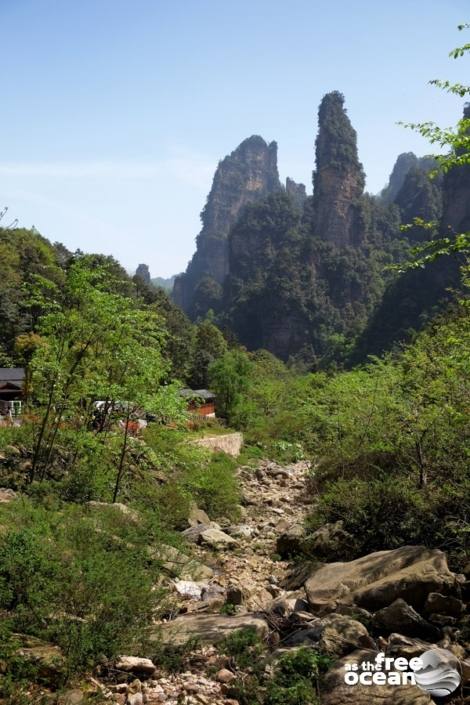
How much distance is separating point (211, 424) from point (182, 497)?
15.9 metres

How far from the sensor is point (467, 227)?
248ft

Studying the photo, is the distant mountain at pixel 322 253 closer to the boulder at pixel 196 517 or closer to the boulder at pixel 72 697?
the boulder at pixel 196 517

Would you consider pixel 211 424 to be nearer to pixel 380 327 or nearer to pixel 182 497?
pixel 182 497

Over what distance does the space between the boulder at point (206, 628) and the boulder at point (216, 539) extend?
4.64 meters

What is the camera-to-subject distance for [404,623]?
620 centimetres

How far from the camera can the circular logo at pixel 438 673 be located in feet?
16.5

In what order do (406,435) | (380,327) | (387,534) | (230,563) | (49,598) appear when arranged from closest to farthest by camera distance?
1. (49,598)
2. (387,534)
3. (230,563)
4. (406,435)
5. (380,327)

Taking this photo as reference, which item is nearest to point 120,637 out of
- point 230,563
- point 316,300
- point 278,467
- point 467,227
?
point 230,563

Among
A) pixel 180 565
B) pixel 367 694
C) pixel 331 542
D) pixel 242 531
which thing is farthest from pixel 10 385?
pixel 367 694

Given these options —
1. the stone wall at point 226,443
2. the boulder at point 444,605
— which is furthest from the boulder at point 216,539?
the stone wall at point 226,443

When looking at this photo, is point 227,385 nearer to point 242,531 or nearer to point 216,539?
point 242,531

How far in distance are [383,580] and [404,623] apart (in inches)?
41.8

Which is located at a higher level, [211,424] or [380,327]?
[380,327]

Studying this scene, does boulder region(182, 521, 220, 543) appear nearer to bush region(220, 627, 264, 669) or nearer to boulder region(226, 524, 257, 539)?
boulder region(226, 524, 257, 539)
